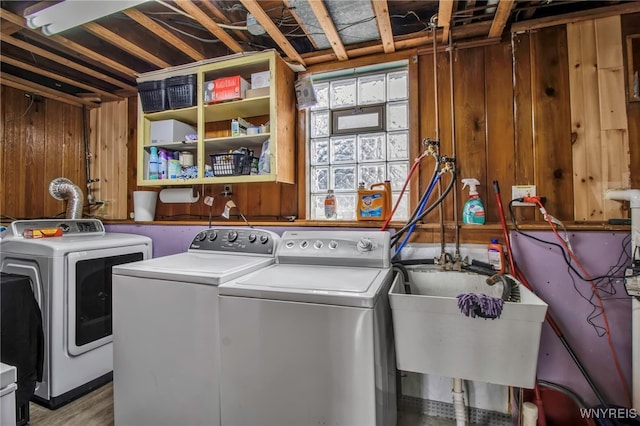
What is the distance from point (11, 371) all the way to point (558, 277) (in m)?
2.25

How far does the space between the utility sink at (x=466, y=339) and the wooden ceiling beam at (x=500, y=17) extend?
144 cm

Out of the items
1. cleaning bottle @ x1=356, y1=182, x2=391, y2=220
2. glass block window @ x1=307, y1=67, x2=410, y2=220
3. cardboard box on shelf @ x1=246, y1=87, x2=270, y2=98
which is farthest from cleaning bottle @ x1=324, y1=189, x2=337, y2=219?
cardboard box on shelf @ x1=246, y1=87, x2=270, y2=98

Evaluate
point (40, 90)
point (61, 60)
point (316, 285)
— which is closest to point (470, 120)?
point (316, 285)

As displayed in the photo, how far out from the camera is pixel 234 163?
7.07 feet

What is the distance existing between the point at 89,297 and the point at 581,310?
114 inches

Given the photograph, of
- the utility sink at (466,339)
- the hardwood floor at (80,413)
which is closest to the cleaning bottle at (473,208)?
the utility sink at (466,339)

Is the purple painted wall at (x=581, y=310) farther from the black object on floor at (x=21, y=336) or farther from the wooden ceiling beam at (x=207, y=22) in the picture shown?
the black object on floor at (x=21, y=336)

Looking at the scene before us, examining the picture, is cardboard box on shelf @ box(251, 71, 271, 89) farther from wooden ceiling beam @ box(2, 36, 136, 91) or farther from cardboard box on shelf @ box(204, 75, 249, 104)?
wooden ceiling beam @ box(2, 36, 136, 91)

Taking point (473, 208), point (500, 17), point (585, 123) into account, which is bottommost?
point (473, 208)

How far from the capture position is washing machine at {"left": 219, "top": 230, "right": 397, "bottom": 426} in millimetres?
1107

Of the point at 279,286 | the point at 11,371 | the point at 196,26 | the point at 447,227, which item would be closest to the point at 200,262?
the point at 279,286

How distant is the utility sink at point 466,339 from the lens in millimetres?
1152

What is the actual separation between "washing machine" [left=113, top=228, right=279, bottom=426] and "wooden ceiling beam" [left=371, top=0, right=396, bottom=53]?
4.95ft

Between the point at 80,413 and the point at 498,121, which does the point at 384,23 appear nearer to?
the point at 498,121
